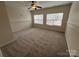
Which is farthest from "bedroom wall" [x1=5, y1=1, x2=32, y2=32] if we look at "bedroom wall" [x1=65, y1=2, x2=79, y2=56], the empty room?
"bedroom wall" [x1=65, y1=2, x2=79, y2=56]

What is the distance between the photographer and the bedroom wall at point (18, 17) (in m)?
1.92

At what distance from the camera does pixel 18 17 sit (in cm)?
204

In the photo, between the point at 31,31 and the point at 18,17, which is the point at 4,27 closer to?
the point at 18,17

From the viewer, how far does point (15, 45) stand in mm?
1917

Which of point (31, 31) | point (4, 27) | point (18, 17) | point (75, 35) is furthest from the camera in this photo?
point (31, 31)

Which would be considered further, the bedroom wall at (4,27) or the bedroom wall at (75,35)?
the bedroom wall at (4,27)

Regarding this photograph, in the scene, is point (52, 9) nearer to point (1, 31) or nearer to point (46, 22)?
point (46, 22)

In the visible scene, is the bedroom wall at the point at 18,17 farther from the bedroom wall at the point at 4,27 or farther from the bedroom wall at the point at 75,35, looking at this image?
the bedroom wall at the point at 75,35

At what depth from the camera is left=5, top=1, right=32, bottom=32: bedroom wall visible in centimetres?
192

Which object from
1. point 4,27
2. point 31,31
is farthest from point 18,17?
point 31,31

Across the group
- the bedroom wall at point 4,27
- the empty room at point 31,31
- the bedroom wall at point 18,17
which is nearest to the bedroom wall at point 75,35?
the empty room at point 31,31

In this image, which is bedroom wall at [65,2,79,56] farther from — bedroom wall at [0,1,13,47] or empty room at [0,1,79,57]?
bedroom wall at [0,1,13,47]

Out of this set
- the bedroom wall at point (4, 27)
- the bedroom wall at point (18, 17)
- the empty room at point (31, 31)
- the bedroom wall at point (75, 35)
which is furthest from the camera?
the bedroom wall at point (18, 17)

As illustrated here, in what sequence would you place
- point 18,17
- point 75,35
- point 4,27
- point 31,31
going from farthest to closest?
1. point 31,31
2. point 18,17
3. point 4,27
4. point 75,35
